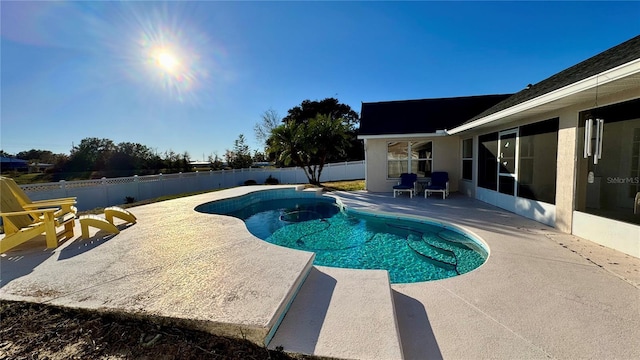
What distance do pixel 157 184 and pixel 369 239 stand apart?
524 inches

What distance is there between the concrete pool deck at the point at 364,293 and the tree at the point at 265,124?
102ft

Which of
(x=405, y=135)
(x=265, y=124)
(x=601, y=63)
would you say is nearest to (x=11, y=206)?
(x=601, y=63)

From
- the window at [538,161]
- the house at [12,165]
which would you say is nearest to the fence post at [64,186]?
the window at [538,161]

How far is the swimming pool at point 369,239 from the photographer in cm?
487

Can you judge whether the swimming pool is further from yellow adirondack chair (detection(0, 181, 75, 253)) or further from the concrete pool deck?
yellow adirondack chair (detection(0, 181, 75, 253))

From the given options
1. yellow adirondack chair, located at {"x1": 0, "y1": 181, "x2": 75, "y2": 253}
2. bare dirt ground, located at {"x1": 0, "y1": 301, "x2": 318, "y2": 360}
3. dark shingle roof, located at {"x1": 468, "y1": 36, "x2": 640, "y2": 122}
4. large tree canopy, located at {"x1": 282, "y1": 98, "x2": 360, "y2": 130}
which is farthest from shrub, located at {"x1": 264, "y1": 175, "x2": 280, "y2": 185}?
bare dirt ground, located at {"x1": 0, "y1": 301, "x2": 318, "y2": 360}

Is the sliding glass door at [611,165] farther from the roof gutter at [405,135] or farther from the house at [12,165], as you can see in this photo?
the house at [12,165]

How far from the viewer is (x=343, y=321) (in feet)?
8.15

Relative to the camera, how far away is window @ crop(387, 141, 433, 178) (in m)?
12.5

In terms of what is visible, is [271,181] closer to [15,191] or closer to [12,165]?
[15,191]

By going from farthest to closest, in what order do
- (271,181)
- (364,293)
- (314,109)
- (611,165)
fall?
1. (314,109)
2. (271,181)
3. (611,165)
4. (364,293)

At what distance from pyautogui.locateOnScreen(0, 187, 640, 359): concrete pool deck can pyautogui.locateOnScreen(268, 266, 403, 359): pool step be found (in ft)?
0.06

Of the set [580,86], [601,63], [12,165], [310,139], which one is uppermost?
[601,63]

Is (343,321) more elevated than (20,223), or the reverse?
(20,223)
